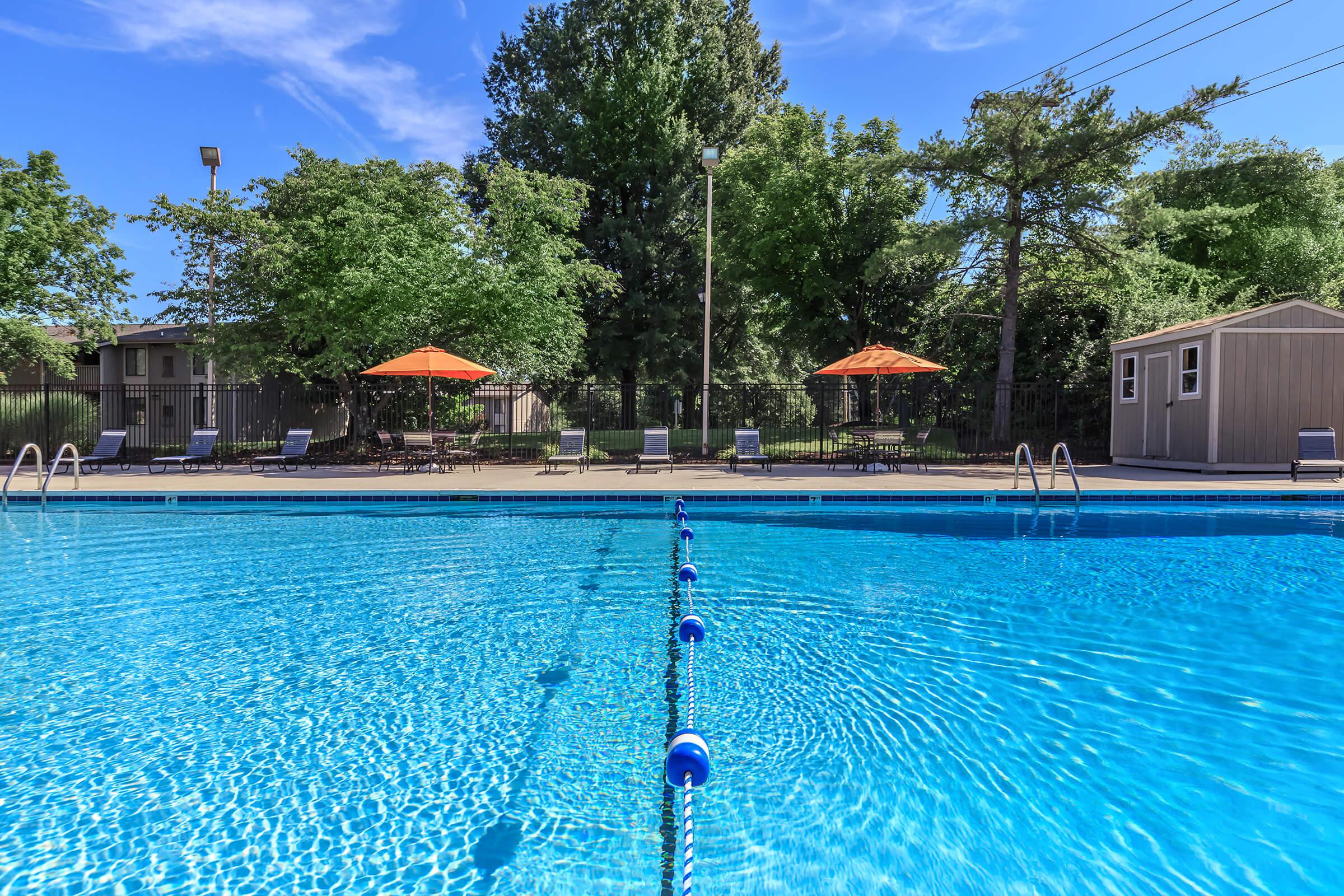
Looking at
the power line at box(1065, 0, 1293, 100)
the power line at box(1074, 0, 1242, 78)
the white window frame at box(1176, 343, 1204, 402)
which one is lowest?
the white window frame at box(1176, 343, 1204, 402)

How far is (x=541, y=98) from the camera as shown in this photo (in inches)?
1099

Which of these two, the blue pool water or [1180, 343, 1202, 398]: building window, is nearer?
the blue pool water

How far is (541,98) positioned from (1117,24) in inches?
746

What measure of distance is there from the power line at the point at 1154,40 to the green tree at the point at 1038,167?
77 centimetres

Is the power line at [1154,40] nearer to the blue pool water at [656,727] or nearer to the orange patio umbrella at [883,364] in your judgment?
the orange patio umbrella at [883,364]

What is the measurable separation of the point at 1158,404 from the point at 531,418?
16.2 m

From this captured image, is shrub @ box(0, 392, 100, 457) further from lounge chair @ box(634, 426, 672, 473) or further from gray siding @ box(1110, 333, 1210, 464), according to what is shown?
gray siding @ box(1110, 333, 1210, 464)

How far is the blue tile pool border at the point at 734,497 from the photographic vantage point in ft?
36.2

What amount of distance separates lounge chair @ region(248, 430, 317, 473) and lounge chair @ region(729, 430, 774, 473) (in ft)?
29.2

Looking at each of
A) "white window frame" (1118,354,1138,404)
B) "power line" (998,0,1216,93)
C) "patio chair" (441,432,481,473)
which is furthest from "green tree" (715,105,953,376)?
"patio chair" (441,432,481,473)

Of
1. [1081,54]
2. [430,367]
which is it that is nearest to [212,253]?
[430,367]

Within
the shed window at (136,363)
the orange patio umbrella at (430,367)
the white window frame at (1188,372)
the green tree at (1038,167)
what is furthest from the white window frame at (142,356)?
the white window frame at (1188,372)

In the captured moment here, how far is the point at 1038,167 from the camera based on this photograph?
60.7ft

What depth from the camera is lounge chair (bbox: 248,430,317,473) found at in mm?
15312
